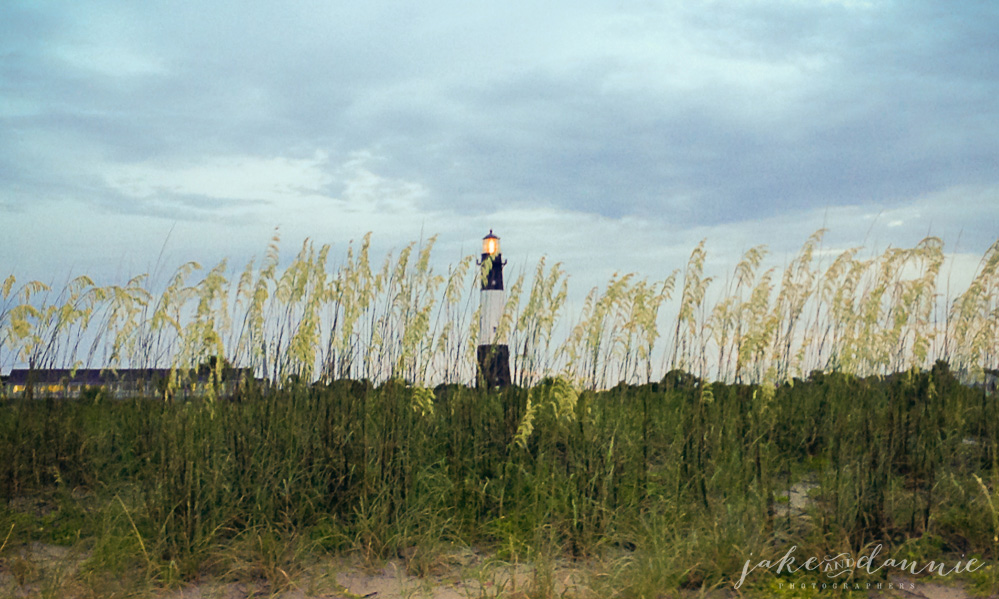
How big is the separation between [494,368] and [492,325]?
117 inches

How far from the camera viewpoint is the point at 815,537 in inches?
139

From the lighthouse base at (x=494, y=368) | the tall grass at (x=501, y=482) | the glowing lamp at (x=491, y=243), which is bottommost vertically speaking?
the tall grass at (x=501, y=482)

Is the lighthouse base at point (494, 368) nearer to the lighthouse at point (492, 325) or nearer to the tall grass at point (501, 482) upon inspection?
the lighthouse at point (492, 325)

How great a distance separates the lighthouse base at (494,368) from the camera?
542 cm

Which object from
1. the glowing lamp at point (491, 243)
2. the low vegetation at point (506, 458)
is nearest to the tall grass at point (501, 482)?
the low vegetation at point (506, 458)

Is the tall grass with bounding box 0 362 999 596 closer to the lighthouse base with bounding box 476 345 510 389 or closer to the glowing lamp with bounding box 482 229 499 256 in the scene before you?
the lighthouse base with bounding box 476 345 510 389

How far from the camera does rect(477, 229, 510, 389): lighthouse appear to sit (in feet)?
17.6

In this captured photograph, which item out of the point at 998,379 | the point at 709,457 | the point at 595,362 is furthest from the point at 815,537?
the point at 998,379

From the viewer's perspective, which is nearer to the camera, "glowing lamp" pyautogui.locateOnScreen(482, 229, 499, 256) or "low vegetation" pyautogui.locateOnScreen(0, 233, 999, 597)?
"low vegetation" pyautogui.locateOnScreen(0, 233, 999, 597)

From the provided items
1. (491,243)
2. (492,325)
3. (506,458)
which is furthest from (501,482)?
(491,243)

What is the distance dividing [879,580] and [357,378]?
3.50 meters

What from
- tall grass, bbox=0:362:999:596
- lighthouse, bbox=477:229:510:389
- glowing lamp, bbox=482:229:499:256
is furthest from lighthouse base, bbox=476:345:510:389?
glowing lamp, bbox=482:229:499:256

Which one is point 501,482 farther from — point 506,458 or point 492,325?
point 492,325

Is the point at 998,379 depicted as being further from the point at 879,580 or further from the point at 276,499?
the point at 276,499
